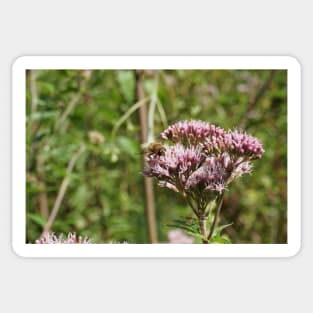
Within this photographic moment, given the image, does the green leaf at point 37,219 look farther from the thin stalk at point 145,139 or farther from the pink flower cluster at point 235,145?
the pink flower cluster at point 235,145

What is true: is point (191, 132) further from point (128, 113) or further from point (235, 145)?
point (128, 113)

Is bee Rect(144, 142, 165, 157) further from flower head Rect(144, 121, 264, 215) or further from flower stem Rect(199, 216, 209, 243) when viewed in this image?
flower stem Rect(199, 216, 209, 243)

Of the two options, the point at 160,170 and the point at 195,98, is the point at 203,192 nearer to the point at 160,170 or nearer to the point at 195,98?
the point at 160,170

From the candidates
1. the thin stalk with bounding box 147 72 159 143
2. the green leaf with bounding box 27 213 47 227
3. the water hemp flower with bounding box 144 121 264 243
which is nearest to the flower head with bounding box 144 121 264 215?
the water hemp flower with bounding box 144 121 264 243

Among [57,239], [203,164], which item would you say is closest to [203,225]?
[203,164]
